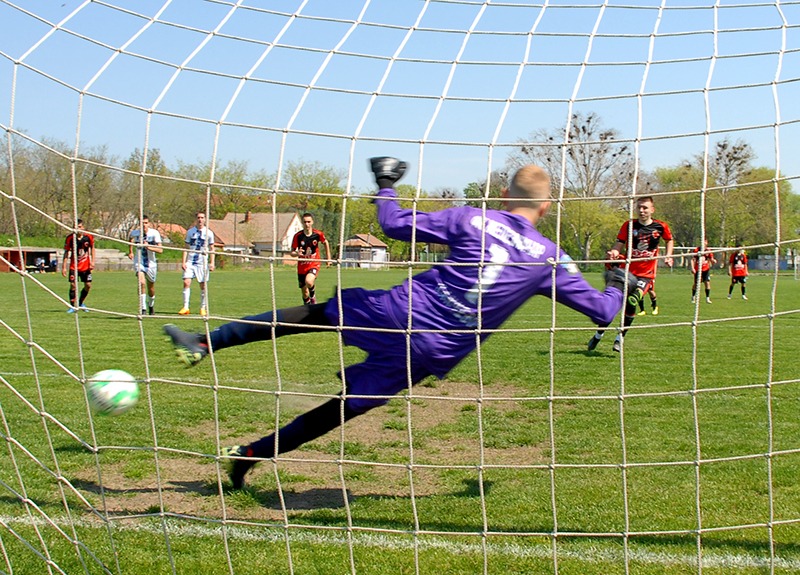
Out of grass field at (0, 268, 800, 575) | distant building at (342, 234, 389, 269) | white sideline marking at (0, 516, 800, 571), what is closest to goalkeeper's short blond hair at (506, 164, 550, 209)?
grass field at (0, 268, 800, 575)

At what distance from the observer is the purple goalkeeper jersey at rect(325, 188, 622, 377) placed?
3566mm

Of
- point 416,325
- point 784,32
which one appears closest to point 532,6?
point 784,32

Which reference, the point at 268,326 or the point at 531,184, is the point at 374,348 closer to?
the point at 268,326

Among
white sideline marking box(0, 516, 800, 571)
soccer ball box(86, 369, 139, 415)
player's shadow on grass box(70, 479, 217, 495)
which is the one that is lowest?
white sideline marking box(0, 516, 800, 571)

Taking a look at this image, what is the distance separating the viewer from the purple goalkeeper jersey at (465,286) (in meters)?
3.57

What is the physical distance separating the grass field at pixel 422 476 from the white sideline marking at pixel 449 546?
0.01 metres

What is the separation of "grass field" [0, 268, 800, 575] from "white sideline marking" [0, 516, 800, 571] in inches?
0.5

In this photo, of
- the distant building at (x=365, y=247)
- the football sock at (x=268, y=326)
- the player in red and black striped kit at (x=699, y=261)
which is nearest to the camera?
the player in red and black striped kit at (x=699, y=261)

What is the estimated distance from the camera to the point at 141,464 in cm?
483

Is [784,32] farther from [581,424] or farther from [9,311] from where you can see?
[9,311]

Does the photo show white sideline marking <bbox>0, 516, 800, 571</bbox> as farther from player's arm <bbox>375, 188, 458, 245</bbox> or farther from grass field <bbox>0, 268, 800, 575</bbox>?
player's arm <bbox>375, 188, 458, 245</bbox>

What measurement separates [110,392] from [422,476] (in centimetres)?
180

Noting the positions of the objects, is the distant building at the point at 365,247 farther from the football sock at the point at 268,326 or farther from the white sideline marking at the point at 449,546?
the white sideline marking at the point at 449,546

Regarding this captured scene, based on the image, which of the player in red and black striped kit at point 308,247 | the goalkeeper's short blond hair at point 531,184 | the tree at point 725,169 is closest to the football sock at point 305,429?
the goalkeeper's short blond hair at point 531,184
